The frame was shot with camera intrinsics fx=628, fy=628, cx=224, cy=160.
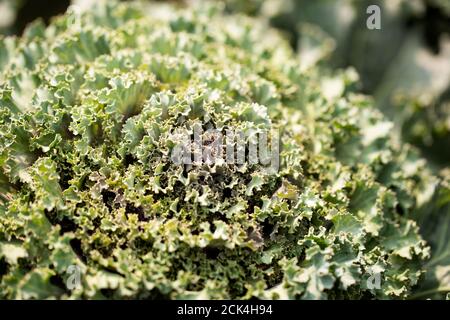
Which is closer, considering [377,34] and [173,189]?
[173,189]

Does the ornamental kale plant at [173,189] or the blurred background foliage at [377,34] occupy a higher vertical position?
the blurred background foliage at [377,34]

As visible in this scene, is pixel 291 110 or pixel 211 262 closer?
pixel 211 262

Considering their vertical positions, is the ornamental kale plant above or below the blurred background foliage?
below

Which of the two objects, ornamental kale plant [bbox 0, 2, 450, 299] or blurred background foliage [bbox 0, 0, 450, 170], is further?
blurred background foliage [bbox 0, 0, 450, 170]

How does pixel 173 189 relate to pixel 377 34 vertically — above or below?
below

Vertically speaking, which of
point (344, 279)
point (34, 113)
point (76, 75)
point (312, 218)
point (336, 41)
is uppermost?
point (336, 41)

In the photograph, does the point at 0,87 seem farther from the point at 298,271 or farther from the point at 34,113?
the point at 298,271

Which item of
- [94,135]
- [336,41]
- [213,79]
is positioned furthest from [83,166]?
[336,41]

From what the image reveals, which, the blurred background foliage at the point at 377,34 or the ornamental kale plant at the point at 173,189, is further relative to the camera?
the blurred background foliage at the point at 377,34
